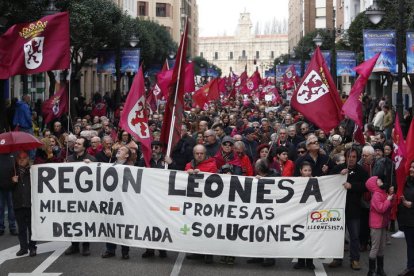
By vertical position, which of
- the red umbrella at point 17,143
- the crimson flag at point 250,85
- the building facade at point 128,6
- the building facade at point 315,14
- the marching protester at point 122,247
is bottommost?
the marching protester at point 122,247

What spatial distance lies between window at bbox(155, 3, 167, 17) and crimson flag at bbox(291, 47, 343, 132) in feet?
302

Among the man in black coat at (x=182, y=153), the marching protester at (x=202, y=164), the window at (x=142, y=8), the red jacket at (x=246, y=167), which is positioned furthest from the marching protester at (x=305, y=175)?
the window at (x=142, y=8)

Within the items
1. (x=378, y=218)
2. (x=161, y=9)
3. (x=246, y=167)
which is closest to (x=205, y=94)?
(x=246, y=167)

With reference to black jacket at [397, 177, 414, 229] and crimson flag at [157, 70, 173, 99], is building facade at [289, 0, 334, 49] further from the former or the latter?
black jacket at [397, 177, 414, 229]

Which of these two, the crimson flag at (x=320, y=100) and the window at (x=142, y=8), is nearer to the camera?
the crimson flag at (x=320, y=100)

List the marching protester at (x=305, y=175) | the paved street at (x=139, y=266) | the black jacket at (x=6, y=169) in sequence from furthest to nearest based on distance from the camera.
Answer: the black jacket at (x=6, y=169)
the marching protester at (x=305, y=175)
the paved street at (x=139, y=266)

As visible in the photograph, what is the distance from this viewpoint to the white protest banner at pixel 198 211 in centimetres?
987

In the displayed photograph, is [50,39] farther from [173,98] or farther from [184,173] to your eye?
[184,173]

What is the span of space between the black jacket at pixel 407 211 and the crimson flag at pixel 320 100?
5.41ft

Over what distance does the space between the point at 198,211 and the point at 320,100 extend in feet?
7.87

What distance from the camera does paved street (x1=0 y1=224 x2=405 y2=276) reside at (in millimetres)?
9727

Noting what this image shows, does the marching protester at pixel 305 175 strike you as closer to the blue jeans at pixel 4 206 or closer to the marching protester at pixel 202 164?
the marching protester at pixel 202 164

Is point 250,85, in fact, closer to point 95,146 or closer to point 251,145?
point 251,145

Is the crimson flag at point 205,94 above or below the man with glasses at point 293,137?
above
